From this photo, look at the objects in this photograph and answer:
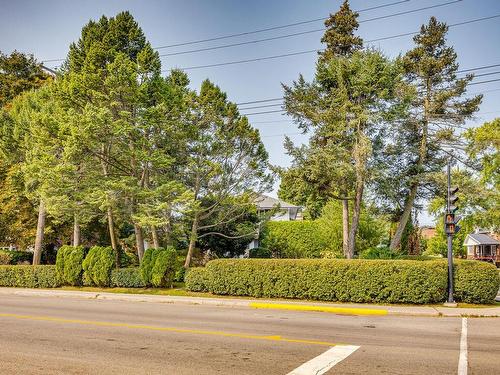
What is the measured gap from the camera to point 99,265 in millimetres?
22844

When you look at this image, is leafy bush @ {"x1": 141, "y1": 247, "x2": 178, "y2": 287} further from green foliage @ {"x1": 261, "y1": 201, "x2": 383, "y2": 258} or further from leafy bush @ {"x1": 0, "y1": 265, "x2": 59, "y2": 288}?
green foliage @ {"x1": 261, "y1": 201, "x2": 383, "y2": 258}

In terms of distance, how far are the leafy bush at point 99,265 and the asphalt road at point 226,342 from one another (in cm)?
743

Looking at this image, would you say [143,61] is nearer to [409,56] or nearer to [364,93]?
[364,93]

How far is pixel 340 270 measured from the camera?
59.4 ft

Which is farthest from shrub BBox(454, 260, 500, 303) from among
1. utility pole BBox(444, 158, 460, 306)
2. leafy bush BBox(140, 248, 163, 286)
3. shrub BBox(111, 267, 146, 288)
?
shrub BBox(111, 267, 146, 288)

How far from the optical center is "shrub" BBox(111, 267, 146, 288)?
2230 centimetres

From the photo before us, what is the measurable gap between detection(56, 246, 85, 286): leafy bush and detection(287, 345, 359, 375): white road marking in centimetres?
1748

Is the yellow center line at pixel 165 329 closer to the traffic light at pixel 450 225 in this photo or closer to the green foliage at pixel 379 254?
the traffic light at pixel 450 225

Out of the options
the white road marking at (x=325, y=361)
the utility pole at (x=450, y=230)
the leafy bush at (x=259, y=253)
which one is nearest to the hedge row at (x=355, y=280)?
the utility pole at (x=450, y=230)

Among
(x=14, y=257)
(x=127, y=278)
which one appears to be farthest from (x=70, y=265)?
(x=14, y=257)

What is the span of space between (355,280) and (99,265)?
1240 centimetres

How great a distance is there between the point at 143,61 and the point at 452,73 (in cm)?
2086

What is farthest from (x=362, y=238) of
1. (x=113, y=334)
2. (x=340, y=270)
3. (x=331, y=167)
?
(x=113, y=334)

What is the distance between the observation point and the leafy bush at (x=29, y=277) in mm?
24172
